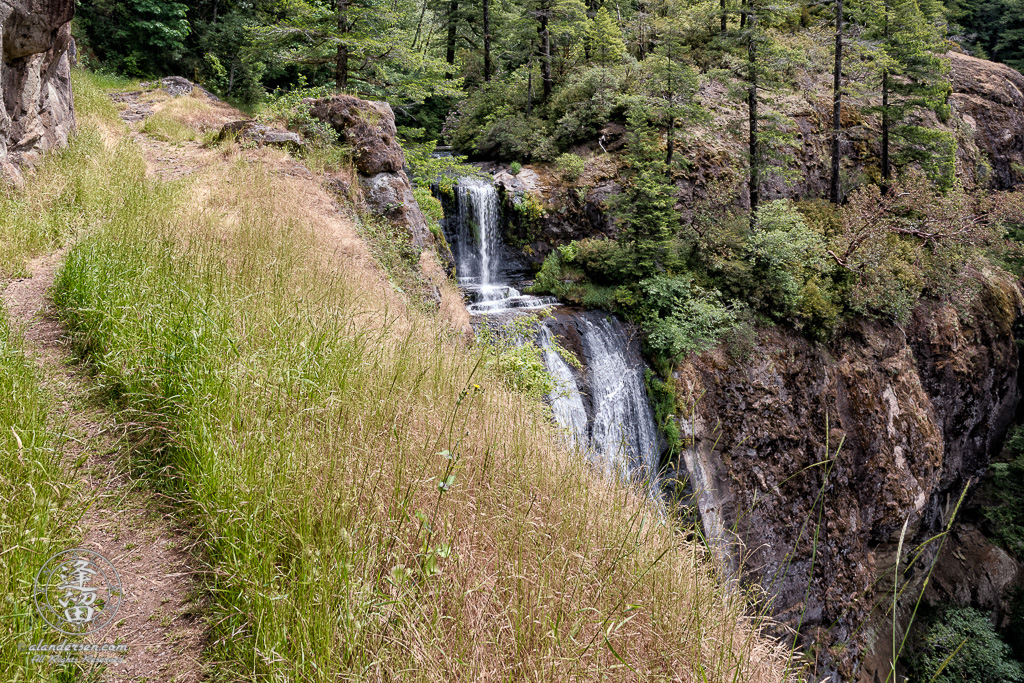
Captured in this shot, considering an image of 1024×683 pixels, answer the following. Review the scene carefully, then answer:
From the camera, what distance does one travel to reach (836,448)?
11.1 m

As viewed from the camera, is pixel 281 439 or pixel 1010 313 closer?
pixel 281 439

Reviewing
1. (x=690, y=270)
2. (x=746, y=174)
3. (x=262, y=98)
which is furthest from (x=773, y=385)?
(x=262, y=98)

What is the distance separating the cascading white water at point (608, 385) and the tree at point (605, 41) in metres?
11.9

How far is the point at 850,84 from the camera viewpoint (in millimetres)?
18734

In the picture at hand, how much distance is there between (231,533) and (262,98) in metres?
21.5

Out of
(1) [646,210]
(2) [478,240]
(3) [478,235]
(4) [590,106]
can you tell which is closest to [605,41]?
(4) [590,106]

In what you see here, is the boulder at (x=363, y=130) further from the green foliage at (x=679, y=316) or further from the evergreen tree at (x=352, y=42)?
the green foliage at (x=679, y=316)

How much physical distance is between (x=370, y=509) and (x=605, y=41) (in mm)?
21041

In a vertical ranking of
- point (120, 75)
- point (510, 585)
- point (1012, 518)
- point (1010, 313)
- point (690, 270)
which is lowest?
point (1012, 518)

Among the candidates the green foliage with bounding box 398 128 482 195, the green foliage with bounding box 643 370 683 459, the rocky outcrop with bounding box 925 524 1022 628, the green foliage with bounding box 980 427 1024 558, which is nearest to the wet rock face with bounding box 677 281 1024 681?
the green foliage with bounding box 643 370 683 459

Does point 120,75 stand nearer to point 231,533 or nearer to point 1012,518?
point 231,533

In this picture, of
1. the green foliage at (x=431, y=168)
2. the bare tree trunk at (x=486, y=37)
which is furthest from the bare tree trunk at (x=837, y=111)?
the bare tree trunk at (x=486, y=37)

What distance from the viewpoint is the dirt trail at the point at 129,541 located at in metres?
1.59

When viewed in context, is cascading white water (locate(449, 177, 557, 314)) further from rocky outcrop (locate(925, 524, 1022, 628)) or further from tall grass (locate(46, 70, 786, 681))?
rocky outcrop (locate(925, 524, 1022, 628))
